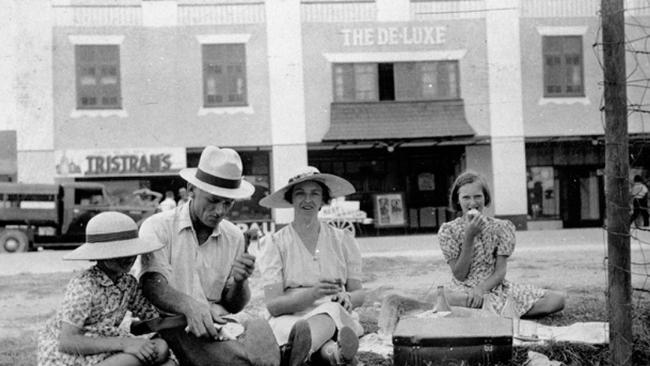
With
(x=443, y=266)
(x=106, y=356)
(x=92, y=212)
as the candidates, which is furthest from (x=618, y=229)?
(x=92, y=212)

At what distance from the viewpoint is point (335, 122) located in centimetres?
2045

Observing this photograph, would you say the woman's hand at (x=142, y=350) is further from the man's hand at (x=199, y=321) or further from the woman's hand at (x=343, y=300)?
the woman's hand at (x=343, y=300)

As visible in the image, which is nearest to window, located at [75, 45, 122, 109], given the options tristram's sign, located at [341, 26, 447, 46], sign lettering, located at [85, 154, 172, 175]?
sign lettering, located at [85, 154, 172, 175]

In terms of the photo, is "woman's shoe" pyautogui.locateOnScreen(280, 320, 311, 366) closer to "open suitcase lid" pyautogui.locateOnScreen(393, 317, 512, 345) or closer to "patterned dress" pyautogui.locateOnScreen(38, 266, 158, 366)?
"open suitcase lid" pyautogui.locateOnScreen(393, 317, 512, 345)

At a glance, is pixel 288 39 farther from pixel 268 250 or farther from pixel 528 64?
pixel 268 250

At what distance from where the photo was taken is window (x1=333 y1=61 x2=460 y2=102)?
20.7 meters

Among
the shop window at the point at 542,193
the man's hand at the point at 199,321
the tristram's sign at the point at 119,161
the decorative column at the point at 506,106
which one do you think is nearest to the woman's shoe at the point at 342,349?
the man's hand at the point at 199,321

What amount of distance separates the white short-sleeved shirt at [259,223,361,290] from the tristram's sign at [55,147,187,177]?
15889 mm

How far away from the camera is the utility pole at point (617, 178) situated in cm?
378

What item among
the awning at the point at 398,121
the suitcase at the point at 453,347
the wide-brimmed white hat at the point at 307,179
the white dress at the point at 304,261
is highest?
the awning at the point at 398,121

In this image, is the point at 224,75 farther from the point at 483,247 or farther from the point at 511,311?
the point at 511,311

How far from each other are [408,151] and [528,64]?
14.4 feet

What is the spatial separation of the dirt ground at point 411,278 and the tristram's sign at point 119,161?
16.1 feet

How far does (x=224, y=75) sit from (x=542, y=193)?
10.4m
